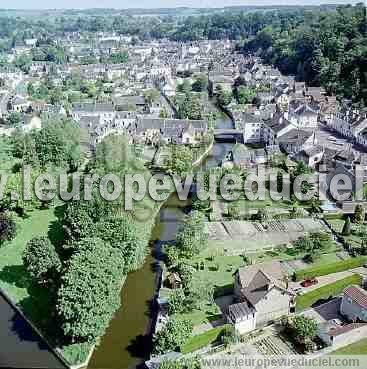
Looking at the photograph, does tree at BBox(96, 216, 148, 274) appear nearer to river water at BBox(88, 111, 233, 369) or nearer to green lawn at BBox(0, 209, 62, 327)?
river water at BBox(88, 111, 233, 369)

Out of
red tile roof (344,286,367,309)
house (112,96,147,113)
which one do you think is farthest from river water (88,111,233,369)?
house (112,96,147,113)

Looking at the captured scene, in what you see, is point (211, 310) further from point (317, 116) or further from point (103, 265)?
→ point (317, 116)

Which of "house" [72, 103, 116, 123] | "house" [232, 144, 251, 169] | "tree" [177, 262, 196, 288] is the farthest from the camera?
"house" [72, 103, 116, 123]

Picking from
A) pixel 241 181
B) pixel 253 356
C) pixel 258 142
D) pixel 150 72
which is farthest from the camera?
pixel 150 72

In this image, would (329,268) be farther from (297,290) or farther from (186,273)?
(186,273)

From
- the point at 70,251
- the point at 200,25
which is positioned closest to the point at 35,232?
the point at 70,251
